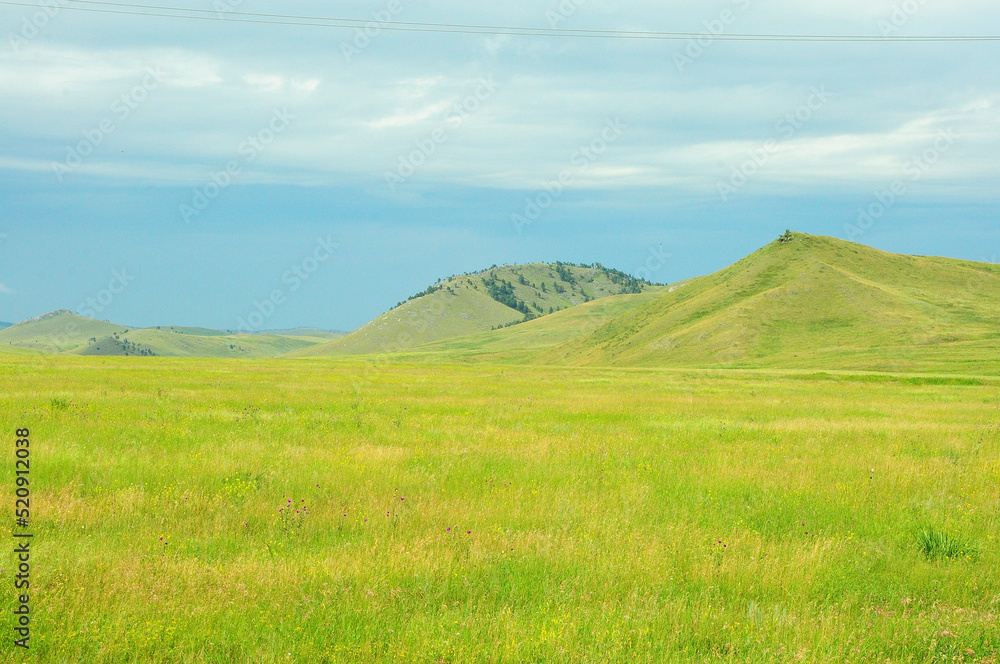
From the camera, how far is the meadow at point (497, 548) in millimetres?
5812

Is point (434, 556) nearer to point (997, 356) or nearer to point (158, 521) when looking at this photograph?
point (158, 521)

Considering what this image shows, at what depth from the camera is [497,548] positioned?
8.11 meters

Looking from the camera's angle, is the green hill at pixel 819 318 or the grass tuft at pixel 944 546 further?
the green hill at pixel 819 318

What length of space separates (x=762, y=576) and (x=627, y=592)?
175cm

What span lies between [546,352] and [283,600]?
170m

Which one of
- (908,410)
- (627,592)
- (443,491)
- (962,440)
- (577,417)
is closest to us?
(627,592)

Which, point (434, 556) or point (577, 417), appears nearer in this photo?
point (434, 556)

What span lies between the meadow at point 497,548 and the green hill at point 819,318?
7606cm

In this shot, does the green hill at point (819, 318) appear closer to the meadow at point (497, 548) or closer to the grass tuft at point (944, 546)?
the meadow at point (497, 548)

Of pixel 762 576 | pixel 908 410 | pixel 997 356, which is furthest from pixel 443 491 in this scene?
pixel 997 356

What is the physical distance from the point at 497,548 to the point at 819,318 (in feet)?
417

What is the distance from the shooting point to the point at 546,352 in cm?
17538

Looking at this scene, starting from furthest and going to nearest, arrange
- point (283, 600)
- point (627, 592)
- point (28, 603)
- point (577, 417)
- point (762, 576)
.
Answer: point (577, 417) → point (762, 576) → point (627, 592) → point (283, 600) → point (28, 603)

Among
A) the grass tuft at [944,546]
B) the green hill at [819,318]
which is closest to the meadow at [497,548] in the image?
the grass tuft at [944,546]
